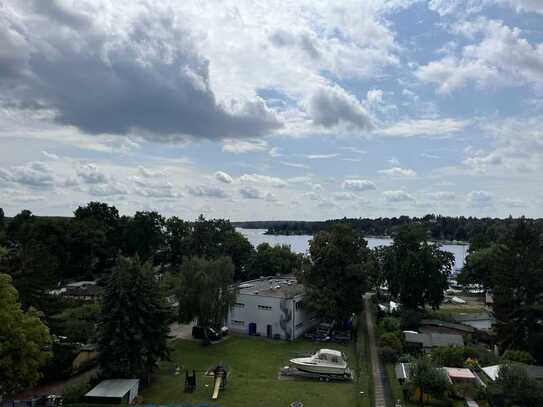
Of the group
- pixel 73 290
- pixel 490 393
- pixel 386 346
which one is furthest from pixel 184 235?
pixel 490 393


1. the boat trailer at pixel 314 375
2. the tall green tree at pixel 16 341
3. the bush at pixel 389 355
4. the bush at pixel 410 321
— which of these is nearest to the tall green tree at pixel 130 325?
the tall green tree at pixel 16 341

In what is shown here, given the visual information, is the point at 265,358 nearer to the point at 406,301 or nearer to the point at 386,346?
the point at 386,346

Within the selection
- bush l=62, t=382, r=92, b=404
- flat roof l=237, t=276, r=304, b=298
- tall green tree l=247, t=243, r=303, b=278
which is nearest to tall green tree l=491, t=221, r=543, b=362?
flat roof l=237, t=276, r=304, b=298

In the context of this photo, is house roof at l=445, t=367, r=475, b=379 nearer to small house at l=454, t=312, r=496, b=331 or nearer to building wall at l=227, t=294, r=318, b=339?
building wall at l=227, t=294, r=318, b=339

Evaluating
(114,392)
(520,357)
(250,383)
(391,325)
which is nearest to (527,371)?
(520,357)

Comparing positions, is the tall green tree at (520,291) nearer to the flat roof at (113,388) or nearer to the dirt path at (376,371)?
the dirt path at (376,371)

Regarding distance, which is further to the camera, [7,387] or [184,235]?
[184,235]
